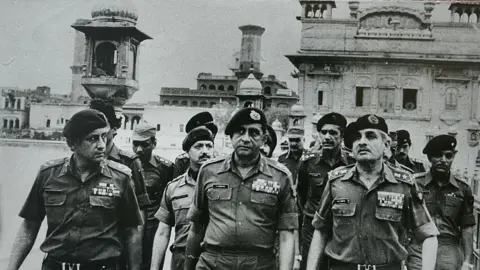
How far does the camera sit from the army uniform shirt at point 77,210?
3709 millimetres

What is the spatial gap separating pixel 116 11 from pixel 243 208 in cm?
830

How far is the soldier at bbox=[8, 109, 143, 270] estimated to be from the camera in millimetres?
3711

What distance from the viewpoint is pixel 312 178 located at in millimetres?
6188

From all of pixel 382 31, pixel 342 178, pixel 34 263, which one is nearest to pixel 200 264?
pixel 342 178

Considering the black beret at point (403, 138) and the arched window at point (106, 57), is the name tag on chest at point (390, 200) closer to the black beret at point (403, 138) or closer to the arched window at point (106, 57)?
the black beret at point (403, 138)

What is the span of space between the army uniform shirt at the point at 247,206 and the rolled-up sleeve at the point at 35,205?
94 cm

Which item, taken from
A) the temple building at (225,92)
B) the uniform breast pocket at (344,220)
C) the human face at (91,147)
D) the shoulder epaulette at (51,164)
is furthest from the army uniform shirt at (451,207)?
the temple building at (225,92)

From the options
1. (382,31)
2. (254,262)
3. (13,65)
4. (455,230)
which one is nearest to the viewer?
(254,262)

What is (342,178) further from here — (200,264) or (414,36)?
(414,36)

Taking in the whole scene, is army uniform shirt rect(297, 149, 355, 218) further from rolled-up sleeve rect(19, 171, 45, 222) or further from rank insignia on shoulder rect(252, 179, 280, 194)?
rolled-up sleeve rect(19, 171, 45, 222)

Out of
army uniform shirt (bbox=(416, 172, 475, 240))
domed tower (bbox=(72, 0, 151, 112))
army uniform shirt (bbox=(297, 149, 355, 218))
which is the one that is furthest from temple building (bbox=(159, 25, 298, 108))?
army uniform shirt (bbox=(416, 172, 475, 240))

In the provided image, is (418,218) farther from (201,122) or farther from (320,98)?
(320,98)

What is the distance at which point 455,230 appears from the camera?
5359mm

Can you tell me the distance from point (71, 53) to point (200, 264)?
27.5 ft
